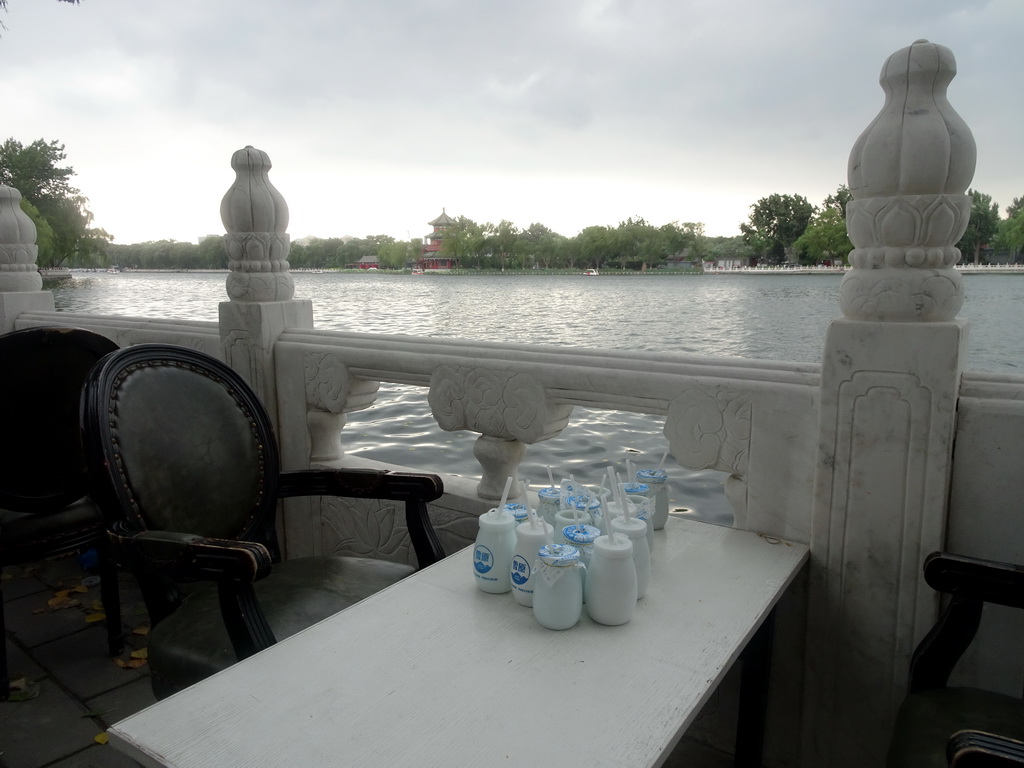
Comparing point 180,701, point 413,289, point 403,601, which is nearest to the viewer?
point 180,701

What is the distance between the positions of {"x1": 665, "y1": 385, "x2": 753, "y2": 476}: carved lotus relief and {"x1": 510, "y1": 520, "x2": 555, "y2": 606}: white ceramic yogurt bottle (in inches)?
26.1

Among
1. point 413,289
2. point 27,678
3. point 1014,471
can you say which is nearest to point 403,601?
point 1014,471

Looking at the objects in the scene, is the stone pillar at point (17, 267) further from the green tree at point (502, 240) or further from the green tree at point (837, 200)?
the green tree at point (502, 240)

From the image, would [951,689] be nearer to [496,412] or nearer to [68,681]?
[496,412]

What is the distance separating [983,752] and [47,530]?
2.84 meters

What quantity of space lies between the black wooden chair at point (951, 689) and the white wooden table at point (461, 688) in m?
0.34

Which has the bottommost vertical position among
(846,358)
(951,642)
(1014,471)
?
(951,642)

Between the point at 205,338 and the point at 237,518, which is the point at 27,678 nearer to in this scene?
the point at 237,518

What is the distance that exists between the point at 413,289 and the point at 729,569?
1960 cm

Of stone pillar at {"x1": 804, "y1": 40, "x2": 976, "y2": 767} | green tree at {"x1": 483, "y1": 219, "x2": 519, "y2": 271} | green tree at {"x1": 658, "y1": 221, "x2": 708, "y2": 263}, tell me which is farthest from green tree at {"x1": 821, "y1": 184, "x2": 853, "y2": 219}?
green tree at {"x1": 483, "y1": 219, "x2": 519, "y2": 271}

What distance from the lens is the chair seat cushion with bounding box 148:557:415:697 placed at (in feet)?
5.32

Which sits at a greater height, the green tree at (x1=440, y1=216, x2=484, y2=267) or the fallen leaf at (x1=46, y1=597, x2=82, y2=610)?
the green tree at (x1=440, y1=216, x2=484, y2=267)

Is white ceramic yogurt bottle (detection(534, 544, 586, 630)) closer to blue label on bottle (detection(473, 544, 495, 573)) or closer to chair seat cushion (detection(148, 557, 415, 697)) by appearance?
blue label on bottle (detection(473, 544, 495, 573))

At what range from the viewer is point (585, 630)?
4.24 ft
